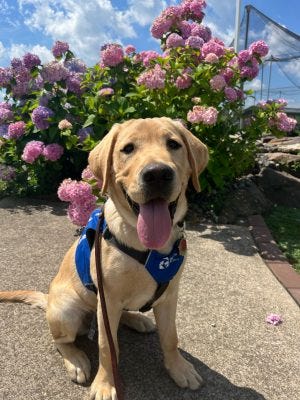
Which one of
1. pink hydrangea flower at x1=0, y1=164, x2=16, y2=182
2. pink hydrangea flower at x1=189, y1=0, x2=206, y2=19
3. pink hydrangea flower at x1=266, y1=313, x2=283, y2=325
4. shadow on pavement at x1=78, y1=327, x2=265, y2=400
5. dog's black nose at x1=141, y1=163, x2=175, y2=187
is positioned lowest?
shadow on pavement at x1=78, y1=327, x2=265, y2=400

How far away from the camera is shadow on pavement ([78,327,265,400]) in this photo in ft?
8.74

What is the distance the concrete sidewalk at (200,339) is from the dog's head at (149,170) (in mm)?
1070

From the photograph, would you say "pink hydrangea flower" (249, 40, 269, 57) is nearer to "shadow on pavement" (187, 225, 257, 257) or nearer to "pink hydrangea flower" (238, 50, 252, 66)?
"pink hydrangea flower" (238, 50, 252, 66)

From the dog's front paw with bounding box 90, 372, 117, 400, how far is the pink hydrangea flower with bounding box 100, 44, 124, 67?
14.3 ft

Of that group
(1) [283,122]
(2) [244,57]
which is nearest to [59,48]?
(2) [244,57]

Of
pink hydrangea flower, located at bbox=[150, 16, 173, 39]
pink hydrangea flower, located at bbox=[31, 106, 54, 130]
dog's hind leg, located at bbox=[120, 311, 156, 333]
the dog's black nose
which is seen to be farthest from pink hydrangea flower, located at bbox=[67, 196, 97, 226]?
pink hydrangea flower, located at bbox=[150, 16, 173, 39]

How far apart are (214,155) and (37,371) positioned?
3.80 metres

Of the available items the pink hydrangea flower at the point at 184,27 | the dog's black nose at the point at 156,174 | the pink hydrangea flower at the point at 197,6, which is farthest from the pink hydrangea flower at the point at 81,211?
the pink hydrangea flower at the point at 197,6

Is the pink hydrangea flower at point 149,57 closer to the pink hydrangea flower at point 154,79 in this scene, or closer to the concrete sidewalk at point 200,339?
the pink hydrangea flower at point 154,79

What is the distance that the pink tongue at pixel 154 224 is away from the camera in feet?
7.80

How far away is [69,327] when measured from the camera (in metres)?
2.79

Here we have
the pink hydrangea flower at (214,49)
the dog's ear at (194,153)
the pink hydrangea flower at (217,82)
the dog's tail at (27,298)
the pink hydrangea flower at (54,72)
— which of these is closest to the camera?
the dog's ear at (194,153)

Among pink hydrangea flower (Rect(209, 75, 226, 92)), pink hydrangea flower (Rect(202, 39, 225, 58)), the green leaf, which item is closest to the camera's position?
pink hydrangea flower (Rect(209, 75, 226, 92))

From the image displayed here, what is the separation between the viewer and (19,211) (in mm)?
6512
